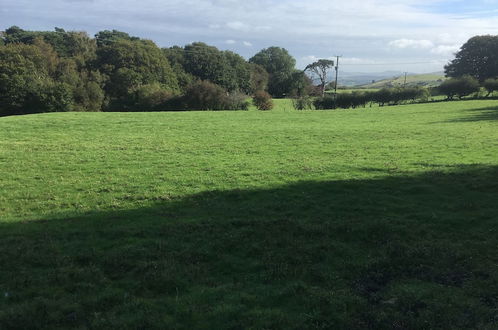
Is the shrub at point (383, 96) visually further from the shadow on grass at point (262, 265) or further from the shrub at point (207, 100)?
the shadow on grass at point (262, 265)

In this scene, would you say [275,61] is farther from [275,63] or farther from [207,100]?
[207,100]

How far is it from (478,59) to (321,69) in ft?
128

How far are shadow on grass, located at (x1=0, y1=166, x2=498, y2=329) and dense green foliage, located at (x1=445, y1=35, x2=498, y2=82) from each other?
333 feet

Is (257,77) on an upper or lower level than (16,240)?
upper

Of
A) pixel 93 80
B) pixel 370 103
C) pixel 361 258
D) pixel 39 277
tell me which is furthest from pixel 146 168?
pixel 93 80

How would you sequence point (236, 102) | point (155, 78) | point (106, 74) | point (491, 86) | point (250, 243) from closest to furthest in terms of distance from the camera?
1. point (250, 243)
2. point (236, 102)
3. point (491, 86)
4. point (106, 74)
5. point (155, 78)

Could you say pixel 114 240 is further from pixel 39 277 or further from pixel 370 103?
pixel 370 103

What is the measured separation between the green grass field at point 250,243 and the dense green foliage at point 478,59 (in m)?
93.2

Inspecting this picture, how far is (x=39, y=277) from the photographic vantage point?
720 cm

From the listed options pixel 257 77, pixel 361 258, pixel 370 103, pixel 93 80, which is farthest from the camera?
pixel 257 77

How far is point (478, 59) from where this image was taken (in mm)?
98812

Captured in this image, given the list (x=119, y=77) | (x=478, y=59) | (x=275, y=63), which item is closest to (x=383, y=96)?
(x=478, y=59)

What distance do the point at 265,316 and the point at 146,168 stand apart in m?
12.9

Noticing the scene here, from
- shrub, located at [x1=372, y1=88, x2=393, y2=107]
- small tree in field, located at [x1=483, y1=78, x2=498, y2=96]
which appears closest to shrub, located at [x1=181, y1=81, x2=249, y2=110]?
shrub, located at [x1=372, y1=88, x2=393, y2=107]
